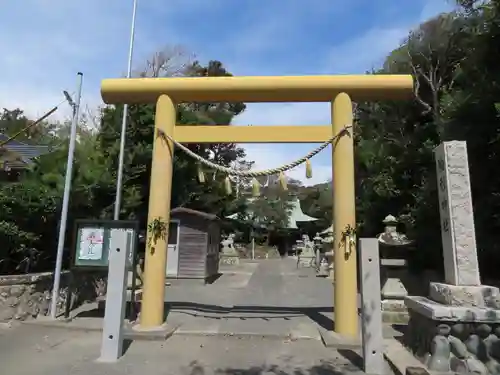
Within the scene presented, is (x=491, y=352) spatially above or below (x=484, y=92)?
below

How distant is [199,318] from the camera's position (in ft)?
25.3

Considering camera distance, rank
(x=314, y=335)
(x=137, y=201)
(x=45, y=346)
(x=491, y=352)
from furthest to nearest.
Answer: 1. (x=137, y=201)
2. (x=314, y=335)
3. (x=45, y=346)
4. (x=491, y=352)

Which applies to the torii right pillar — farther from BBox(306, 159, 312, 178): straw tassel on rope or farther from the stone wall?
the stone wall

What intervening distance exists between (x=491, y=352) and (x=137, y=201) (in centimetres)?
1195

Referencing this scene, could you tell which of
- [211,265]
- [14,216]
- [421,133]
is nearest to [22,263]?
[14,216]

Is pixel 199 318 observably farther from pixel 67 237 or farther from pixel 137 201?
pixel 137 201

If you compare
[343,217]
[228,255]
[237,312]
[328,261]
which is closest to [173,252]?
[237,312]

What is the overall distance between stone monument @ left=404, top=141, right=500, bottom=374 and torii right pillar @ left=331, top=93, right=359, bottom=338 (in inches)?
36.1

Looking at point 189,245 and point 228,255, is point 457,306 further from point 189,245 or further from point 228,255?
point 228,255

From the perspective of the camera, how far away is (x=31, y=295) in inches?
298

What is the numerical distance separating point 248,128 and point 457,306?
13.7ft

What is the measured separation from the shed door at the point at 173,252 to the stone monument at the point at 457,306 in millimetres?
10342

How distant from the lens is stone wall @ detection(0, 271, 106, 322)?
715 centimetres

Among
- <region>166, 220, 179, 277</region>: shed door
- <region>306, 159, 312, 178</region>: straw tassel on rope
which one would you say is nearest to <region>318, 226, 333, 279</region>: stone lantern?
<region>166, 220, 179, 277</region>: shed door
